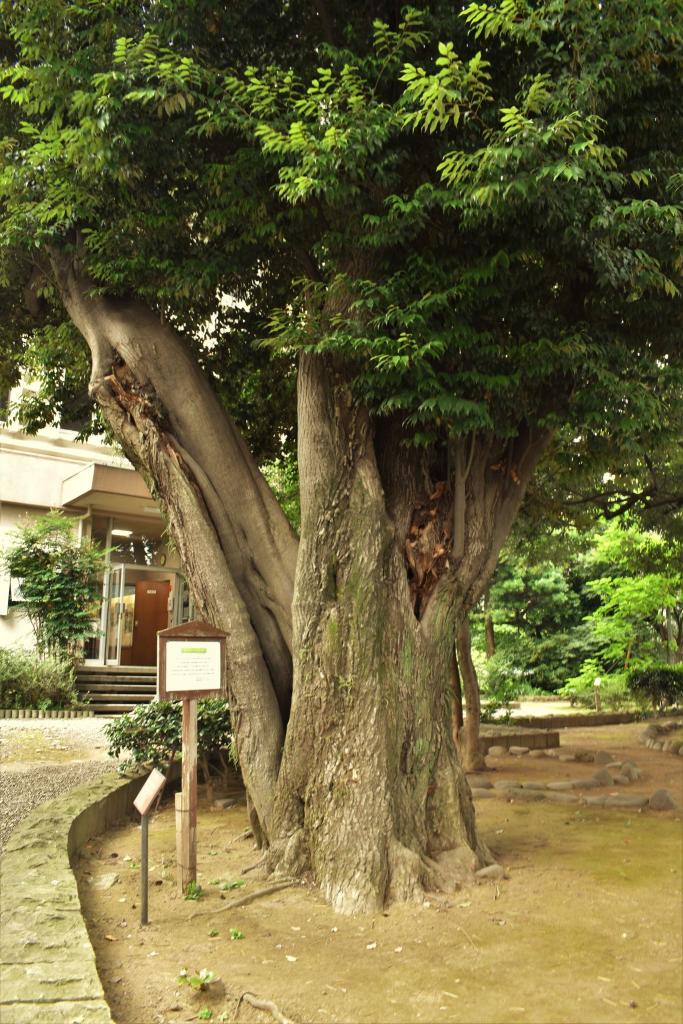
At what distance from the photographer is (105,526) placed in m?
20.8

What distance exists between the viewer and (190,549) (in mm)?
6988

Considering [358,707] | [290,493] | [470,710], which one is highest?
[290,493]

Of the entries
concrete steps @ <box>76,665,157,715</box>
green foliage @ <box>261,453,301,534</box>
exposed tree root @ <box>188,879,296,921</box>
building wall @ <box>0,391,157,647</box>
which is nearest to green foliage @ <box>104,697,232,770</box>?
exposed tree root @ <box>188,879,296,921</box>

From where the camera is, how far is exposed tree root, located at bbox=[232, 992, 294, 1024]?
3.94 m

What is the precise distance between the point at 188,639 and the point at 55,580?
12491mm

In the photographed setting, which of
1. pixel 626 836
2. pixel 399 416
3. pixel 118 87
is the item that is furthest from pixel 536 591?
pixel 118 87

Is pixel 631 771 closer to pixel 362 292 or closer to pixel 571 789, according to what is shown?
pixel 571 789

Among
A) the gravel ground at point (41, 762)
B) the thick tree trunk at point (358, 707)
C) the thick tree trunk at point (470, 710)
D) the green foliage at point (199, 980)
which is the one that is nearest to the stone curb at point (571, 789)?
the thick tree trunk at point (470, 710)

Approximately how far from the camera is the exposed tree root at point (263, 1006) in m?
3.94

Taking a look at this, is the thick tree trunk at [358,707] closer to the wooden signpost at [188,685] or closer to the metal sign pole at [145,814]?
the wooden signpost at [188,685]

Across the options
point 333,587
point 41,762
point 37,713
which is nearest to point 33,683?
point 37,713

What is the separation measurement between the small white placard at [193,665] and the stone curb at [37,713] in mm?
9770

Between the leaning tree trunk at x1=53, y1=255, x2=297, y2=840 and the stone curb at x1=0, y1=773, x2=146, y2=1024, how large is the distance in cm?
163

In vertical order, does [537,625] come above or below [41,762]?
above
